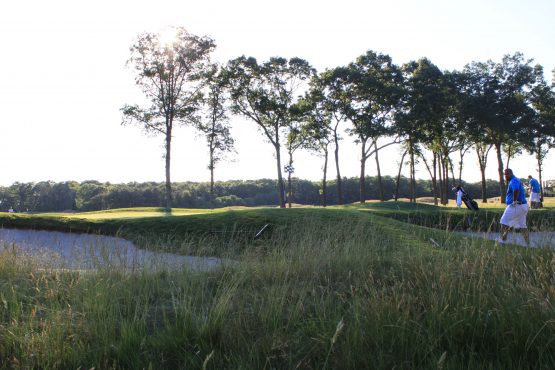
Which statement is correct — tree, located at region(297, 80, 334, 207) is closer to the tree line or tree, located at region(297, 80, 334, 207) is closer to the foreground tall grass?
the tree line

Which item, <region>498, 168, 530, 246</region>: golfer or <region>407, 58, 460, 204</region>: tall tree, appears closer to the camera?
<region>498, 168, 530, 246</region>: golfer

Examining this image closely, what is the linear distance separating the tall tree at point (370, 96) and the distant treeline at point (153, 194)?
Answer: 41.9m

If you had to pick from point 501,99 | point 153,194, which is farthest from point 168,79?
point 153,194

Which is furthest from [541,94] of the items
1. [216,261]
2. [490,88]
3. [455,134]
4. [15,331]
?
[15,331]

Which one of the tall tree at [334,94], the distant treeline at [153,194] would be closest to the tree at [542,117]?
the tall tree at [334,94]

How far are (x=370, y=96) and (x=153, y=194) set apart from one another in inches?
2195

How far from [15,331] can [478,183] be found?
3727 inches

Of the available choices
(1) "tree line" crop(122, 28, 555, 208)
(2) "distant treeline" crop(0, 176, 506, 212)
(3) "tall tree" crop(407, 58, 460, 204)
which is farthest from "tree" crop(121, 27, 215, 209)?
(2) "distant treeline" crop(0, 176, 506, 212)

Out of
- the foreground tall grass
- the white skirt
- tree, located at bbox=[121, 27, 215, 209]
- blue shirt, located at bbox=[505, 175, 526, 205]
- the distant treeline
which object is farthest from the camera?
the distant treeline

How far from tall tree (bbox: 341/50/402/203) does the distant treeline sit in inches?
1649

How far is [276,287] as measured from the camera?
201 inches

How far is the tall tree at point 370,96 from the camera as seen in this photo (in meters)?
37.6

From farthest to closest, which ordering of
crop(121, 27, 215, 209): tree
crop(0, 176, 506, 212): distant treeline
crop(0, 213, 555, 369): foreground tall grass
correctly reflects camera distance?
crop(0, 176, 506, 212): distant treeline < crop(121, 27, 215, 209): tree < crop(0, 213, 555, 369): foreground tall grass

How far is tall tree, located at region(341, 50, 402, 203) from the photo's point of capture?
123 feet
